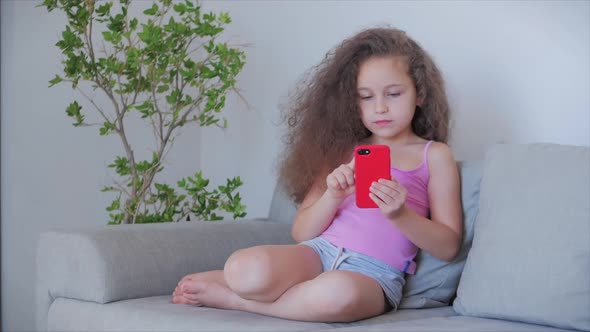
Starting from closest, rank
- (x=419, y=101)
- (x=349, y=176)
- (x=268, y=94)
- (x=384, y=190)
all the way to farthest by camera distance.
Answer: (x=384, y=190) → (x=349, y=176) → (x=419, y=101) → (x=268, y=94)

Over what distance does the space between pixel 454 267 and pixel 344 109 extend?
509 mm

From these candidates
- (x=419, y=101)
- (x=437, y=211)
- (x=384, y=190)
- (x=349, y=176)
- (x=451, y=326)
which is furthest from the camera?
(x=419, y=101)

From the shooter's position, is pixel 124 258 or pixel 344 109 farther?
pixel 344 109

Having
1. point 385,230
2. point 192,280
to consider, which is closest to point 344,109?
point 385,230

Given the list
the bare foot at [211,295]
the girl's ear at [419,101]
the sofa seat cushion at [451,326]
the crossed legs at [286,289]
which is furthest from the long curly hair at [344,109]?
the sofa seat cushion at [451,326]

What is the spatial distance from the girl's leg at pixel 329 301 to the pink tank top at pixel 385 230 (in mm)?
144

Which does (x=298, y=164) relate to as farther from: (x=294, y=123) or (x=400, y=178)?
(x=400, y=178)

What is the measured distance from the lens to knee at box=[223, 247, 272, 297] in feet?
5.82

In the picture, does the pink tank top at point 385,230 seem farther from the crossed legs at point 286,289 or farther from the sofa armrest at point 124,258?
the sofa armrest at point 124,258

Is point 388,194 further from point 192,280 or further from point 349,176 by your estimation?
point 192,280

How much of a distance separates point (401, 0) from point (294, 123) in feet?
1.99

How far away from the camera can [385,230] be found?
1984mm

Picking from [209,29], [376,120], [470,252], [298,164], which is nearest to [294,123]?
[298,164]

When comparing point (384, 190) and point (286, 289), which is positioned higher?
point (384, 190)
